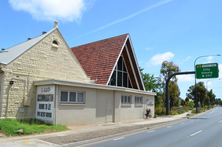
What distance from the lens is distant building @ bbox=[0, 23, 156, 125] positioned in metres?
12.8

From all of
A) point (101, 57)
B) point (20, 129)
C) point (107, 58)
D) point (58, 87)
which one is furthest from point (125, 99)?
point (20, 129)

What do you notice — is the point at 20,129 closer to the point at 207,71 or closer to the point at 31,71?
the point at 31,71

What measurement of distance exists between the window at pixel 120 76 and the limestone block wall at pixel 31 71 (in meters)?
5.13

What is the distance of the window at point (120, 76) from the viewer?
20797 millimetres

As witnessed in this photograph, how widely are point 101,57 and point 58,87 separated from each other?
29.5ft

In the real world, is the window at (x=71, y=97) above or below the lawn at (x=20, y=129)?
above

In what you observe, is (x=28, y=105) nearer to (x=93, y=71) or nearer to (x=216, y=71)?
(x=93, y=71)

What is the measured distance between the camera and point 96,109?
15938 millimetres

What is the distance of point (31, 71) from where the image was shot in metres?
13.8

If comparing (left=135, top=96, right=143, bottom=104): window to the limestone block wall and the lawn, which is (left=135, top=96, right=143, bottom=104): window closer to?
the limestone block wall

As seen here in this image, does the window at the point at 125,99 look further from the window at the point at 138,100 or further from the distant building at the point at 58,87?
the window at the point at 138,100

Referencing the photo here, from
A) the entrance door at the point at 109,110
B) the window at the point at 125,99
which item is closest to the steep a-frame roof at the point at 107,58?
the entrance door at the point at 109,110

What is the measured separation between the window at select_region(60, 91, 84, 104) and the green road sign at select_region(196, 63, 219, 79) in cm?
1675

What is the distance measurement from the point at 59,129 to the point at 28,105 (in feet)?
9.50
